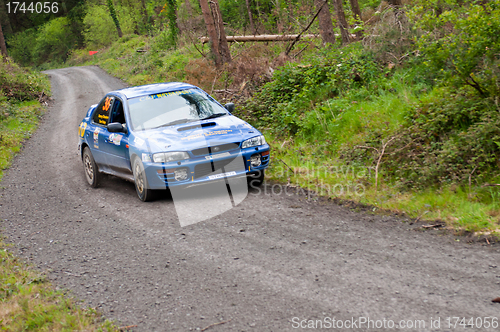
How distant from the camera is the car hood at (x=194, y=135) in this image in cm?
659

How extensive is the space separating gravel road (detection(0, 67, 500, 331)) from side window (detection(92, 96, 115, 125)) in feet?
6.00

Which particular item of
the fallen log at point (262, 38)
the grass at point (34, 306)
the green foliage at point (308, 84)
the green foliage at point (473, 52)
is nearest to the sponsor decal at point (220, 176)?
the grass at point (34, 306)

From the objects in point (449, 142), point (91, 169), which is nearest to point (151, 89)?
point (91, 169)

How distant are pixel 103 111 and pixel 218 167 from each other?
3204 millimetres

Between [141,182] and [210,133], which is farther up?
[210,133]

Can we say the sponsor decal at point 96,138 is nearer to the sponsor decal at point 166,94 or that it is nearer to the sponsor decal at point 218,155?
the sponsor decal at point 166,94

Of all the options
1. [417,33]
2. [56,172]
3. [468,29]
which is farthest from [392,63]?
[56,172]

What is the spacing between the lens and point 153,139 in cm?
675

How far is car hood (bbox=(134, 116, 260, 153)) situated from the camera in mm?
6586

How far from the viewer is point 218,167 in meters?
6.66

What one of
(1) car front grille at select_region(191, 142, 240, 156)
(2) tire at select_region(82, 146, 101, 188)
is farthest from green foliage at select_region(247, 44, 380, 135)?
(2) tire at select_region(82, 146, 101, 188)

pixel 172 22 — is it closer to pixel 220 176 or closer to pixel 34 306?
pixel 220 176

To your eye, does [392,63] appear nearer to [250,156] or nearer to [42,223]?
[250,156]

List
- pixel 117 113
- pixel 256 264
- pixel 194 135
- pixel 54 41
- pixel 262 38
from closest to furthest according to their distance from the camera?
pixel 256 264
pixel 194 135
pixel 117 113
pixel 262 38
pixel 54 41
